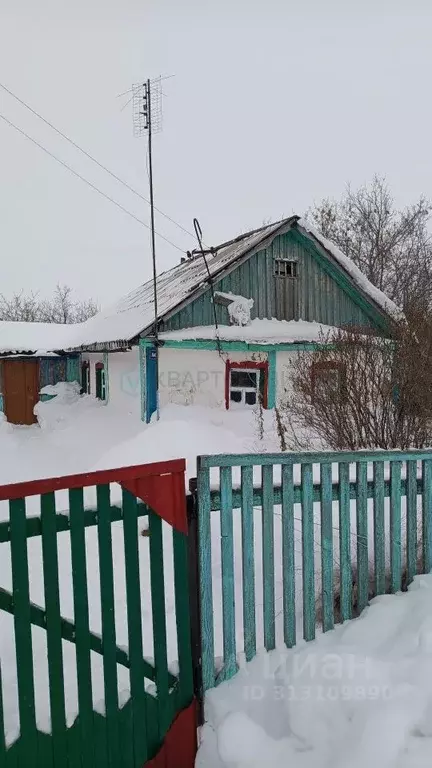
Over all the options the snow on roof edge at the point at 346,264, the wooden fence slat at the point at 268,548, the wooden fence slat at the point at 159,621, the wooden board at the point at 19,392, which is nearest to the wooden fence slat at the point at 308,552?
the wooden fence slat at the point at 268,548

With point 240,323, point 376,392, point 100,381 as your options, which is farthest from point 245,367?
Answer: point 376,392

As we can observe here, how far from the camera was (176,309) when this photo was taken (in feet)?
34.8

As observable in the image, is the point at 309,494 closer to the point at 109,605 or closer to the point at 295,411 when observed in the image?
the point at 109,605

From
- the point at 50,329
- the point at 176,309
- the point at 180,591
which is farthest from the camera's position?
the point at 50,329

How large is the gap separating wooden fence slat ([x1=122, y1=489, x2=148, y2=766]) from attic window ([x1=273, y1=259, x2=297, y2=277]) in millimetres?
10654

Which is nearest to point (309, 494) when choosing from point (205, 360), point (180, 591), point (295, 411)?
point (180, 591)

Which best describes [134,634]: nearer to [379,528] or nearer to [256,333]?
[379,528]

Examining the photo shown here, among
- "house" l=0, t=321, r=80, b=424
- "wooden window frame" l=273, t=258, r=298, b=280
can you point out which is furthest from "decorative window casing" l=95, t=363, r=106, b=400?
"wooden window frame" l=273, t=258, r=298, b=280

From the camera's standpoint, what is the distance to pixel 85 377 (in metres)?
16.4

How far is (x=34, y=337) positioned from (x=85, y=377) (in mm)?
3034

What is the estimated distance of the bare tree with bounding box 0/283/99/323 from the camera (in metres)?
44.3

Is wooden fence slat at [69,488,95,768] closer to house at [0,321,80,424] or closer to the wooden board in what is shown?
house at [0,321,80,424]

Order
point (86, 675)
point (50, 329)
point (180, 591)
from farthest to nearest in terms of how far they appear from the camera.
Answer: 1. point (50, 329)
2. point (180, 591)
3. point (86, 675)

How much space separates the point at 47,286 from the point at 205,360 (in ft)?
154
